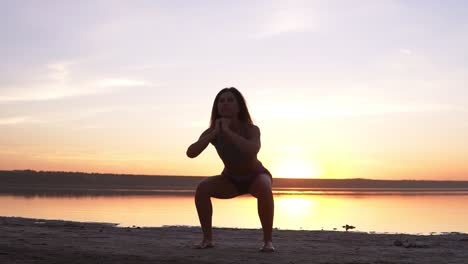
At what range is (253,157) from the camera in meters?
6.59

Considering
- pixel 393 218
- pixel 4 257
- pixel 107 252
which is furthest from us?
pixel 393 218

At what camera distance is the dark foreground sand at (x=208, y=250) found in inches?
226

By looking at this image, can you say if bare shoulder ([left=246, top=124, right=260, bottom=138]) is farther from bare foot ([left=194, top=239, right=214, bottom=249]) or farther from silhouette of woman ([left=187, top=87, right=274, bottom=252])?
bare foot ([left=194, top=239, right=214, bottom=249])

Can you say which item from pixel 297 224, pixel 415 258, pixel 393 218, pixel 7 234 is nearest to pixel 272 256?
pixel 415 258

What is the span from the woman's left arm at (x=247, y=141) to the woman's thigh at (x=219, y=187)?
443mm

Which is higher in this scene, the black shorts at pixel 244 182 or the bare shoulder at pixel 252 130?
the bare shoulder at pixel 252 130

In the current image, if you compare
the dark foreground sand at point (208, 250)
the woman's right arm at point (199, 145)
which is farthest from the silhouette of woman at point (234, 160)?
the dark foreground sand at point (208, 250)

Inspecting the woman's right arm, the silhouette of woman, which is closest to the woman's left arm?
the silhouette of woman

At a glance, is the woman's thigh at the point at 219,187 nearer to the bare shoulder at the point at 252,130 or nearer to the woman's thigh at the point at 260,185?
the woman's thigh at the point at 260,185

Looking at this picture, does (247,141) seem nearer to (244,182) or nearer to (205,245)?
(244,182)

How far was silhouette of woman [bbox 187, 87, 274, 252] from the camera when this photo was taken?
644 cm

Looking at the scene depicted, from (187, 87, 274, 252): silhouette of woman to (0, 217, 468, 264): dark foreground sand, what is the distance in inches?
15.6

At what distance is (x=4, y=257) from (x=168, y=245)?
188 cm

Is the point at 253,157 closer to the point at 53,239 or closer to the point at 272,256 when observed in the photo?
the point at 272,256
